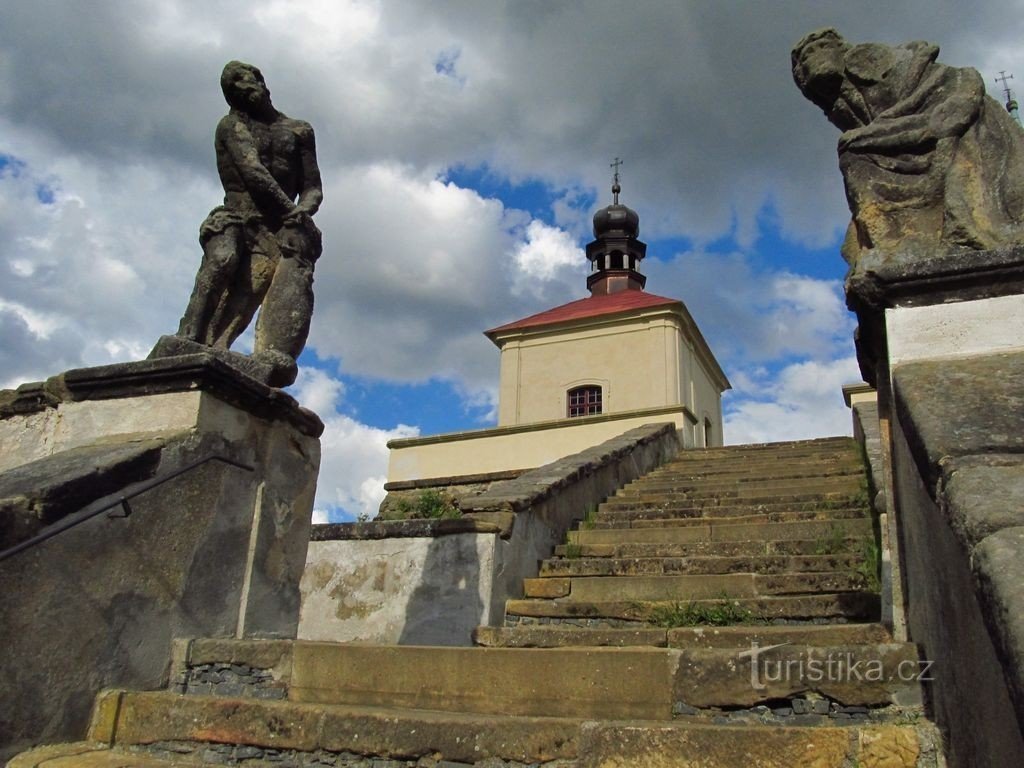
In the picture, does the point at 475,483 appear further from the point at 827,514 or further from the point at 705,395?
the point at 705,395

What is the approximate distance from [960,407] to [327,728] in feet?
7.36

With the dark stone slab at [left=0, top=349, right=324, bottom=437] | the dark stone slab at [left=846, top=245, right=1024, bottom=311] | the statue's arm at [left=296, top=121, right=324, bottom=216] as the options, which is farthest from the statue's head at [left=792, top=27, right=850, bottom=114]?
the dark stone slab at [left=0, top=349, right=324, bottom=437]

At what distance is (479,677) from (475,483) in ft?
47.3

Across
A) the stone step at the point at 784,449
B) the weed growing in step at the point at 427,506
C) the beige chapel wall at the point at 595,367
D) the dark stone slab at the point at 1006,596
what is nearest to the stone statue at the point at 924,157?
the dark stone slab at the point at 1006,596

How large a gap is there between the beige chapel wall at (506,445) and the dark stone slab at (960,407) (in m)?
14.5

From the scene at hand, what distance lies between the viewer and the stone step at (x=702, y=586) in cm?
517

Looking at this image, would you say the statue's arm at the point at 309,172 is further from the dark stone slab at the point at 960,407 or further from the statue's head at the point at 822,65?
the dark stone slab at the point at 960,407

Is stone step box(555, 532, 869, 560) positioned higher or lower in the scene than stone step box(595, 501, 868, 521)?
lower

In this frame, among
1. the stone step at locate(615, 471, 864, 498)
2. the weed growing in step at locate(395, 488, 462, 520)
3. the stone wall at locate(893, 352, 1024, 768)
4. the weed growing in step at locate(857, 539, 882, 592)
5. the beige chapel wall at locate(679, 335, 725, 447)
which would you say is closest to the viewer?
the stone wall at locate(893, 352, 1024, 768)

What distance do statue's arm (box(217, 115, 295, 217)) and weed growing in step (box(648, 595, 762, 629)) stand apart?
3240 millimetres

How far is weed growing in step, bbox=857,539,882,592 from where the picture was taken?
4.84m

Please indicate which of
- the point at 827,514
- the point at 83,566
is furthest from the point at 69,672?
the point at 827,514

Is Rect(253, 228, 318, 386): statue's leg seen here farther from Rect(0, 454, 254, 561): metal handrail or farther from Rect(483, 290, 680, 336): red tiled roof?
Rect(483, 290, 680, 336): red tiled roof

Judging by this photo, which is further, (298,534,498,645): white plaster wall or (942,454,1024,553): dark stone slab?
(298,534,498,645): white plaster wall
